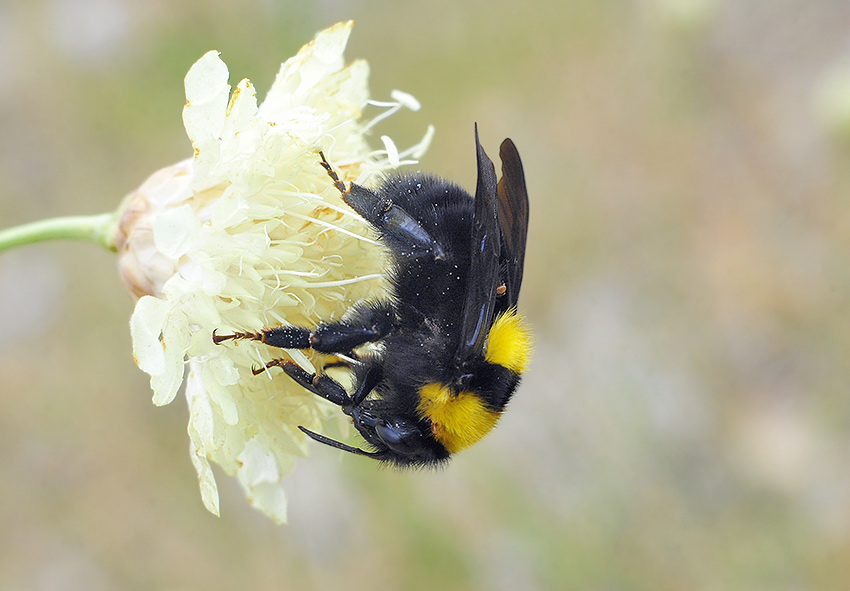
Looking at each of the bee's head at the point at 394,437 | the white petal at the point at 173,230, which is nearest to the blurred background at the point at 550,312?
the bee's head at the point at 394,437

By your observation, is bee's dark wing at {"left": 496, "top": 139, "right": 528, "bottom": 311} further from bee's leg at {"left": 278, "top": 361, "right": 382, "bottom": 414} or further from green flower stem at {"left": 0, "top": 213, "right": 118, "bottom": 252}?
green flower stem at {"left": 0, "top": 213, "right": 118, "bottom": 252}

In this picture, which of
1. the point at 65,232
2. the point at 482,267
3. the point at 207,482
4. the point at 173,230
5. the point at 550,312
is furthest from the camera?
the point at 550,312

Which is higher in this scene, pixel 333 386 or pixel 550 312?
pixel 550 312

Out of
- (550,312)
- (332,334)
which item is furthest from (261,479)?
(550,312)

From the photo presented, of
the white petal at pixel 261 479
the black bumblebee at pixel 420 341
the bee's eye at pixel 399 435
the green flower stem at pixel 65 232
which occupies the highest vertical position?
the black bumblebee at pixel 420 341

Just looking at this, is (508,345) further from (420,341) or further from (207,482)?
Result: (207,482)

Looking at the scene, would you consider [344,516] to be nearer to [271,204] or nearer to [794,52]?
[271,204]

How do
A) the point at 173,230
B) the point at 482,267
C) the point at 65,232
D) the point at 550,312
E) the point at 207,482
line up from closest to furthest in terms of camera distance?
the point at 482,267 < the point at 173,230 < the point at 207,482 < the point at 65,232 < the point at 550,312

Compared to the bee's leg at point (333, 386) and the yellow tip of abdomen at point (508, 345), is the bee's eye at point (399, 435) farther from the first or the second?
the yellow tip of abdomen at point (508, 345)
